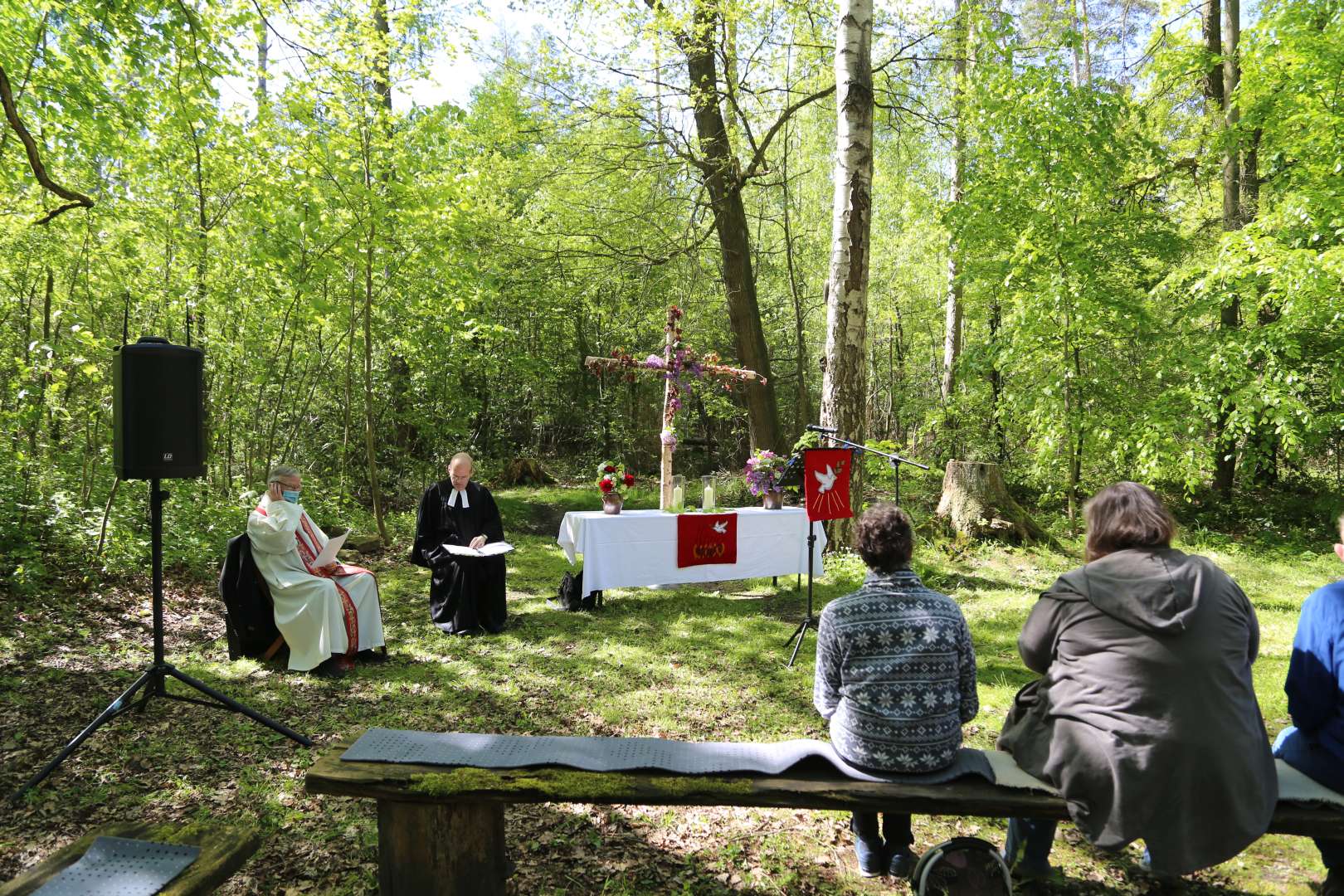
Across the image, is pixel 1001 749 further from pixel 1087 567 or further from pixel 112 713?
pixel 112 713

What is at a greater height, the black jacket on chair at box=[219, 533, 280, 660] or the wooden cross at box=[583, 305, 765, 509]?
the wooden cross at box=[583, 305, 765, 509]

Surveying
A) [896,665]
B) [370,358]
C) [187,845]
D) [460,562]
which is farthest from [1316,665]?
[370,358]

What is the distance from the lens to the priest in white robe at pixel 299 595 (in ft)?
15.4

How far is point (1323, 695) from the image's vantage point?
2152 mm

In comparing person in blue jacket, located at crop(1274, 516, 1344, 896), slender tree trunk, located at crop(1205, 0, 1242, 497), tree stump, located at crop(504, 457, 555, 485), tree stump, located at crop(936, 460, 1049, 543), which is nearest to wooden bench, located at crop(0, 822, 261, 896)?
person in blue jacket, located at crop(1274, 516, 1344, 896)

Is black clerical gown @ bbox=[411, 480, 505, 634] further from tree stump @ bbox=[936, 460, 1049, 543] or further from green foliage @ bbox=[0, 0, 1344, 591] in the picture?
tree stump @ bbox=[936, 460, 1049, 543]

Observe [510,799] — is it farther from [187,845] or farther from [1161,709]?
[1161,709]

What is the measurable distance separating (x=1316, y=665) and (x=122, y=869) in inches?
130

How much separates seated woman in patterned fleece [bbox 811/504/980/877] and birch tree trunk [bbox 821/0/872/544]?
481cm

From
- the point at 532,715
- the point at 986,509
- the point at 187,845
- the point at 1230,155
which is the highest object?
the point at 1230,155

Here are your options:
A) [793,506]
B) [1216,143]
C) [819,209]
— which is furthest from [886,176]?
[793,506]

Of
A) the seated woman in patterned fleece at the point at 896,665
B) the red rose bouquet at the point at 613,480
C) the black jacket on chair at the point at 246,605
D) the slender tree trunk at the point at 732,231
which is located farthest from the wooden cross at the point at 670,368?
the seated woman in patterned fleece at the point at 896,665

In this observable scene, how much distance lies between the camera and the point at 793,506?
6.87 m

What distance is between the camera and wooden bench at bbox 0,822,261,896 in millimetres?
1792
